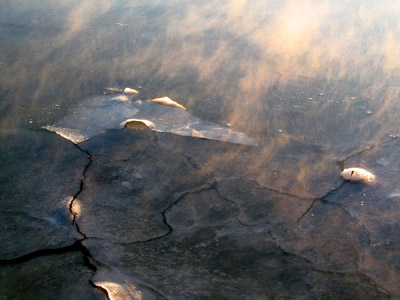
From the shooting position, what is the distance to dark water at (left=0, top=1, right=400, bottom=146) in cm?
357

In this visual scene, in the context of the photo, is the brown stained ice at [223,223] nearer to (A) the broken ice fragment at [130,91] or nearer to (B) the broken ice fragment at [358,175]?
(B) the broken ice fragment at [358,175]

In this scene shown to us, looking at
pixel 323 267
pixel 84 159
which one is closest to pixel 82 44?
pixel 84 159

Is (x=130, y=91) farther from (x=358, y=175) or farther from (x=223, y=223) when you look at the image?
(x=358, y=175)

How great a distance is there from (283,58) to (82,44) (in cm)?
206

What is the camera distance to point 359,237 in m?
2.31

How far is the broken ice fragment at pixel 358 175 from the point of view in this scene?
276 cm

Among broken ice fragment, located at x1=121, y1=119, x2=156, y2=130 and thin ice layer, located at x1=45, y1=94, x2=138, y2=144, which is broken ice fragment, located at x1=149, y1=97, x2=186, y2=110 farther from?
broken ice fragment, located at x1=121, y1=119, x2=156, y2=130

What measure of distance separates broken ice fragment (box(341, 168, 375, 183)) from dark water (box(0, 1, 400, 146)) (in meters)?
0.43

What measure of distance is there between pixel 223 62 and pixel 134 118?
1.46 m

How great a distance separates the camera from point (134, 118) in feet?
11.3

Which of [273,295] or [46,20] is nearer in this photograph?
[273,295]

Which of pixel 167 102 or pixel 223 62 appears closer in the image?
pixel 167 102

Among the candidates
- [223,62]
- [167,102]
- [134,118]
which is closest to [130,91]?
[167,102]

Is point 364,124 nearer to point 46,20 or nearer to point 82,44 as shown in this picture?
point 82,44
